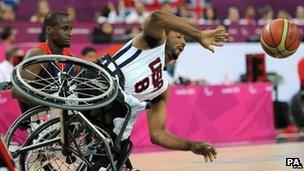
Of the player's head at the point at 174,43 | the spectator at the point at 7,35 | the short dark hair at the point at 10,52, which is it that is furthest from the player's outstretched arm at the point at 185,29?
the spectator at the point at 7,35

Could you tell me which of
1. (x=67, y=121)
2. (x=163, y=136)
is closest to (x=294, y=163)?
(x=163, y=136)

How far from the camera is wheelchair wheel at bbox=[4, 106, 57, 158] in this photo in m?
7.75

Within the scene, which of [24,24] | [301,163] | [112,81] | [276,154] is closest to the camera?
[112,81]

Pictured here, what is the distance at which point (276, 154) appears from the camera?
12117mm

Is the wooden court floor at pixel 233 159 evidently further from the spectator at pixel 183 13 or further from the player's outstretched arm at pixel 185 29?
the spectator at pixel 183 13

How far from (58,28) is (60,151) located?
1481 millimetres

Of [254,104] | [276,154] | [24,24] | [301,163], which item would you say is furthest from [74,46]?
[301,163]

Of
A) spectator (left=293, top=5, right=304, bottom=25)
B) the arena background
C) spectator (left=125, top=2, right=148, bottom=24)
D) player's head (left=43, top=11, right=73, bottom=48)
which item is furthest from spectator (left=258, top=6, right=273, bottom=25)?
player's head (left=43, top=11, right=73, bottom=48)

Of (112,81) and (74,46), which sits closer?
(112,81)

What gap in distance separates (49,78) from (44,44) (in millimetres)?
1239

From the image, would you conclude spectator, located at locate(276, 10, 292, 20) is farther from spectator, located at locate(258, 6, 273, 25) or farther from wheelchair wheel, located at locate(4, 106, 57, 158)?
wheelchair wheel, located at locate(4, 106, 57, 158)

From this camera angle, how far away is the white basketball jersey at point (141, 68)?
7.50 m

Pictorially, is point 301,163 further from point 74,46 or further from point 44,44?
point 74,46

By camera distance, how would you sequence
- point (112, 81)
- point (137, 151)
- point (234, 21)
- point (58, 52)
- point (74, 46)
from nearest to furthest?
point (112, 81), point (58, 52), point (137, 151), point (74, 46), point (234, 21)
